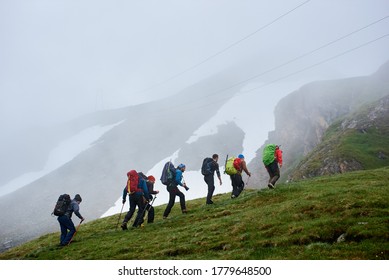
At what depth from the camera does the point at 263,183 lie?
330ft

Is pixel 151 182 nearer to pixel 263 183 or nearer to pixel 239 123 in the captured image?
pixel 263 183

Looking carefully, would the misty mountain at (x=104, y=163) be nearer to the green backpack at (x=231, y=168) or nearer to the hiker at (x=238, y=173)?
the hiker at (x=238, y=173)

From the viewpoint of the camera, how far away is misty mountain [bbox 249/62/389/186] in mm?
114713

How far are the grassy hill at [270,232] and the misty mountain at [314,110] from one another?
264ft

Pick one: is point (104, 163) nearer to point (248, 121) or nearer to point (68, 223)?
point (248, 121)

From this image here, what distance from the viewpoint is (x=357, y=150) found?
55312 millimetres

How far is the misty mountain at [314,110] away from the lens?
4516 inches

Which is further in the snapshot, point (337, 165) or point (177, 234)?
point (337, 165)

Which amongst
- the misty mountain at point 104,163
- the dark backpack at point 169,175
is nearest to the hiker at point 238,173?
the dark backpack at point 169,175

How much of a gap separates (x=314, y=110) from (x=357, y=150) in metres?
79.6

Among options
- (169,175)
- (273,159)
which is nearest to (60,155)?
(169,175)

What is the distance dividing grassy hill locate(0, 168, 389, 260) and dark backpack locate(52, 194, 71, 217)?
2245 mm
